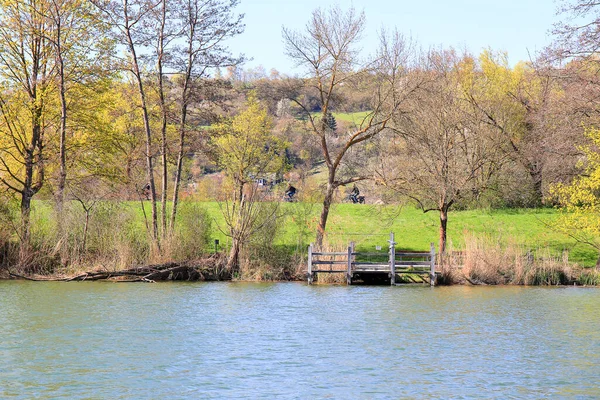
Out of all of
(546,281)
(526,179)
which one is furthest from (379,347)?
(526,179)

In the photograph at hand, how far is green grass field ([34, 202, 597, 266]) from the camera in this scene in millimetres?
33969

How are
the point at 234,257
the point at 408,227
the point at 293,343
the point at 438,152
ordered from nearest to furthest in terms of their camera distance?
1. the point at 293,343
2. the point at 234,257
3. the point at 438,152
4. the point at 408,227

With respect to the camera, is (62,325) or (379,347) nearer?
(379,347)

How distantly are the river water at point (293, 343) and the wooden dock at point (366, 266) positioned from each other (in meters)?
2.31

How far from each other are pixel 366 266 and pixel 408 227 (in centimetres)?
1048

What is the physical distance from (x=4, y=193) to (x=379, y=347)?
19.4 m

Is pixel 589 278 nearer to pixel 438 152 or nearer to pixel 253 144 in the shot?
pixel 438 152

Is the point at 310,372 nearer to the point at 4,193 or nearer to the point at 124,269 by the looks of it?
the point at 124,269

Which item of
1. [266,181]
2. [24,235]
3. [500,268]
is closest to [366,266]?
[500,268]

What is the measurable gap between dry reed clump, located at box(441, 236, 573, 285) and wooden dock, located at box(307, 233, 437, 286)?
933mm

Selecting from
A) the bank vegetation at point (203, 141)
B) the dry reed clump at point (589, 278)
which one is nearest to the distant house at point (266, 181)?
the bank vegetation at point (203, 141)

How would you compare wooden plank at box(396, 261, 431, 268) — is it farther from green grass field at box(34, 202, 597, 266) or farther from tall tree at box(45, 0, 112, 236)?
tall tree at box(45, 0, 112, 236)

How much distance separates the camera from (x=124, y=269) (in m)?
30.3

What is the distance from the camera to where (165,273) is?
30.6 meters
